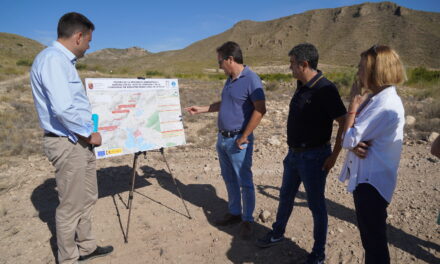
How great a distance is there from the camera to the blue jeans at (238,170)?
2.87 m

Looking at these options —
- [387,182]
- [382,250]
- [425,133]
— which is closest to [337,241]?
[382,250]

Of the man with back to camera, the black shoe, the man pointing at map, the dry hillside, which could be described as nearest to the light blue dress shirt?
the man with back to camera

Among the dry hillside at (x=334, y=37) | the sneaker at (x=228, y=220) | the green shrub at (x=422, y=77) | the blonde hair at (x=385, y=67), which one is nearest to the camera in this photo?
the blonde hair at (x=385, y=67)

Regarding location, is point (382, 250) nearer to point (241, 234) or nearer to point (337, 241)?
point (337, 241)

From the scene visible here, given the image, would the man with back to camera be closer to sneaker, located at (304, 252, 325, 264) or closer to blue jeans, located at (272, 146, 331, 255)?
blue jeans, located at (272, 146, 331, 255)

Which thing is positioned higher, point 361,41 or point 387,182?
point 361,41

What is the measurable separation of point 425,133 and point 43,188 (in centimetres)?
740

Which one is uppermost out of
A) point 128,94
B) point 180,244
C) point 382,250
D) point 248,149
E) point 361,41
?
point 361,41

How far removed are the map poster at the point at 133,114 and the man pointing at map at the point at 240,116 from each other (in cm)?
79

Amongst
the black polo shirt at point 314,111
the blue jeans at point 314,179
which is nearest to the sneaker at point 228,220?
the blue jeans at point 314,179

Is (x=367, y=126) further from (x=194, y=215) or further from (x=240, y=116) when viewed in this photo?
(x=194, y=215)

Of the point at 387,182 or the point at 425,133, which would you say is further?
the point at 425,133

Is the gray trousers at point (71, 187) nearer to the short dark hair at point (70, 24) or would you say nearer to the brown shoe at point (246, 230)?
the short dark hair at point (70, 24)

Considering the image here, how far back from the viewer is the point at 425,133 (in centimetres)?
616
